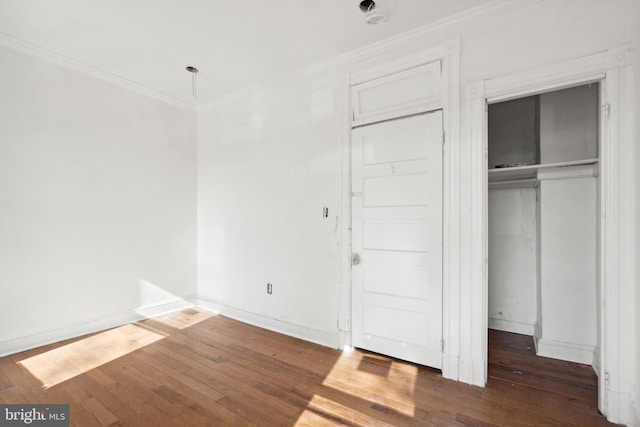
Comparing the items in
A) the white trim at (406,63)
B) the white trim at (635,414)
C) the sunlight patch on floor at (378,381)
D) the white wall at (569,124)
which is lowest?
the sunlight patch on floor at (378,381)

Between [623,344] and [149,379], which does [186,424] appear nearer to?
[149,379]

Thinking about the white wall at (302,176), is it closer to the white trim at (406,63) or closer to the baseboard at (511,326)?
the white trim at (406,63)

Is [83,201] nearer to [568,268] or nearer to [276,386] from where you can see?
[276,386]

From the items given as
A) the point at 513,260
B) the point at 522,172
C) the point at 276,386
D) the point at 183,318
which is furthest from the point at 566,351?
the point at 183,318

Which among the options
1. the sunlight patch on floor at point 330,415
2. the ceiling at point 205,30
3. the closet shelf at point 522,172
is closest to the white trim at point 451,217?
the ceiling at point 205,30

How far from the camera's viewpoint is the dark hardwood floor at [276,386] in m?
2.08

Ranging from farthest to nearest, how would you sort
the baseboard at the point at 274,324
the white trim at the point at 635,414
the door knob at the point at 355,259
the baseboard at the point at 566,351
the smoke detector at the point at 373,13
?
the baseboard at the point at 274,324 < the door knob at the point at 355,259 < the baseboard at the point at 566,351 < the smoke detector at the point at 373,13 < the white trim at the point at 635,414

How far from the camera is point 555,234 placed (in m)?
2.99

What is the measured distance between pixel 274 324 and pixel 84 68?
3565 mm

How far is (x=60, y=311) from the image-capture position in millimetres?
3336

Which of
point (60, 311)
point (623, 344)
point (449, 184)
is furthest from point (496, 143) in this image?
point (60, 311)

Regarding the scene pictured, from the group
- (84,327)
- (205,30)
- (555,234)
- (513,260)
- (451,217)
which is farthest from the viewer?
(513,260)

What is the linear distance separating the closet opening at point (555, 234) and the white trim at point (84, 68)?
13.4ft

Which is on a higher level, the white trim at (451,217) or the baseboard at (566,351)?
the white trim at (451,217)
